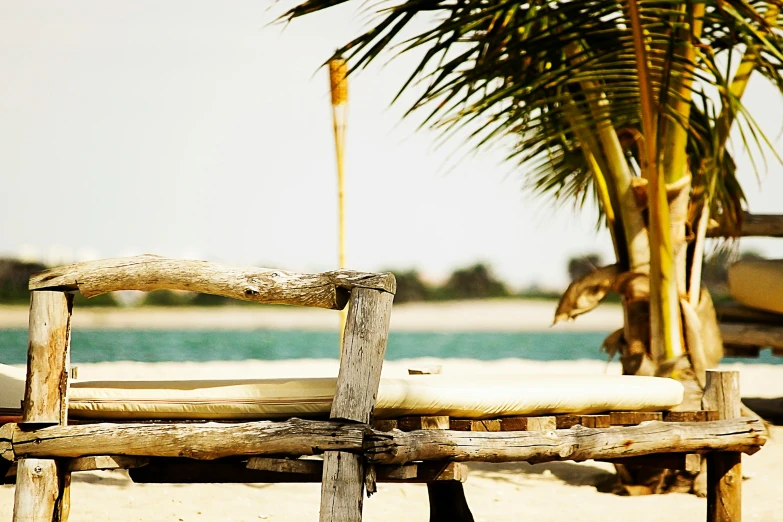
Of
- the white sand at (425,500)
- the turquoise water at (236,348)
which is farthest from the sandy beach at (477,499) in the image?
the turquoise water at (236,348)

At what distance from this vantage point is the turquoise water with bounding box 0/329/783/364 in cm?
1964

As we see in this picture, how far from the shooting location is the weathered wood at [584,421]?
2969 mm

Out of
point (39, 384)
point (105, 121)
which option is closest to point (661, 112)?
point (39, 384)

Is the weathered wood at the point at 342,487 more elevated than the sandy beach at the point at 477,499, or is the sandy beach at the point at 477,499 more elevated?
the weathered wood at the point at 342,487

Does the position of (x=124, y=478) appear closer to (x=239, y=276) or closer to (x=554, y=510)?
(x=554, y=510)

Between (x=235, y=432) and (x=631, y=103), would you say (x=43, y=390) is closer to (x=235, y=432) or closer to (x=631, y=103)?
(x=235, y=432)

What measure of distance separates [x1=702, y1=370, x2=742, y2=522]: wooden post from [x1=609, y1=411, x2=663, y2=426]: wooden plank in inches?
12.2

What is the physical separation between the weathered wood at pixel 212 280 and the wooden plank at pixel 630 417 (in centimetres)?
111

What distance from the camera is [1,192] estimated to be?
35.6 meters

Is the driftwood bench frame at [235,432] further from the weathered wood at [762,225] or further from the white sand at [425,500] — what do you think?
the weathered wood at [762,225]

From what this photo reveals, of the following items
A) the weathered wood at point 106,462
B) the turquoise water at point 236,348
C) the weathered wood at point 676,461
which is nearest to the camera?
the weathered wood at point 106,462

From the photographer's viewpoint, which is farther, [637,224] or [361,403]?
[637,224]

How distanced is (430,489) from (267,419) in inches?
47.0

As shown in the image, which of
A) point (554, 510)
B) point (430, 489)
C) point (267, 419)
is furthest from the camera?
point (554, 510)
